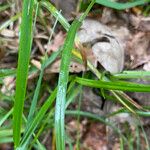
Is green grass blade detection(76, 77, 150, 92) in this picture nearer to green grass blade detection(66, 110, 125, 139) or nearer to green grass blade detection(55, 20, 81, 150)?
green grass blade detection(55, 20, 81, 150)

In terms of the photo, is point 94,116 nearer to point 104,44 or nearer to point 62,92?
point 104,44

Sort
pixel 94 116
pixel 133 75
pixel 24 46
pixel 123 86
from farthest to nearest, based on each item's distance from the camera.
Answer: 1. pixel 94 116
2. pixel 133 75
3. pixel 123 86
4. pixel 24 46

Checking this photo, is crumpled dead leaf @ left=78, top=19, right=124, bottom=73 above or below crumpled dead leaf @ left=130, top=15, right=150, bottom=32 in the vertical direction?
below

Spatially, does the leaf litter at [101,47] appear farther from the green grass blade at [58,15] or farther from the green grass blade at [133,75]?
the green grass blade at [58,15]

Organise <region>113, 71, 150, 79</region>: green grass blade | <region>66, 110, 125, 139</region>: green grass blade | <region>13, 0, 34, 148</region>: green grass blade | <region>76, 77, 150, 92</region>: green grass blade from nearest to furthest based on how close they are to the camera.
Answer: <region>13, 0, 34, 148</region>: green grass blade, <region>76, 77, 150, 92</region>: green grass blade, <region>113, 71, 150, 79</region>: green grass blade, <region>66, 110, 125, 139</region>: green grass blade

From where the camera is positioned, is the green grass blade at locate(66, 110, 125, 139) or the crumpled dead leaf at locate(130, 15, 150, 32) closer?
the green grass blade at locate(66, 110, 125, 139)

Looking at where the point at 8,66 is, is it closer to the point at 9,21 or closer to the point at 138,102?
the point at 9,21

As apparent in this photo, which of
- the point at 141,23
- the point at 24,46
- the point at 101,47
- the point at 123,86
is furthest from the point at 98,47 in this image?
the point at 24,46

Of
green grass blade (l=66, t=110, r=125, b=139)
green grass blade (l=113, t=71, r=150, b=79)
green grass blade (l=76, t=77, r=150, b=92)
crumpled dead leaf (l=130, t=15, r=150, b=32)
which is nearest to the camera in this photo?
green grass blade (l=76, t=77, r=150, b=92)

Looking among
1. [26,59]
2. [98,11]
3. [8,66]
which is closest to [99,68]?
[98,11]

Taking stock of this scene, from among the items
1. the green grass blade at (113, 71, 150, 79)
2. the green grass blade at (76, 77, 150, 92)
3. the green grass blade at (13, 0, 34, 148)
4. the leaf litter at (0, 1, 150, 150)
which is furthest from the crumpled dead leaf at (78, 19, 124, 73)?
the green grass blade at (13, 0, 34, 148)

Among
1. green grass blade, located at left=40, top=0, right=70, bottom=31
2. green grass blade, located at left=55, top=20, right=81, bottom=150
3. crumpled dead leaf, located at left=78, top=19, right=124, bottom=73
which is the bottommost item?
green grass blade, located at left=55, top=20, right=81, bottom=150

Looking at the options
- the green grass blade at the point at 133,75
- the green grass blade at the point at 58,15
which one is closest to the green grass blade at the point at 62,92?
the green grass blade at the point at 58,15
